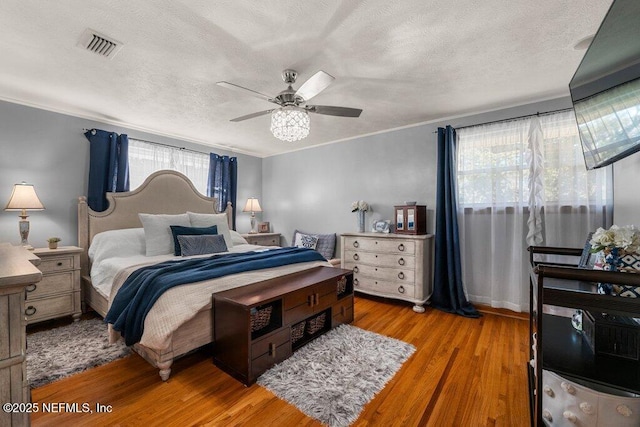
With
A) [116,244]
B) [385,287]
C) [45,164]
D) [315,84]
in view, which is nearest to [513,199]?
[385,287]

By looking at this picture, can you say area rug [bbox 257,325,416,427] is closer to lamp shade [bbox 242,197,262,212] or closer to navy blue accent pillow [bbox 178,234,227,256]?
navy blue accent pillow [bbox 178,234,227,256]

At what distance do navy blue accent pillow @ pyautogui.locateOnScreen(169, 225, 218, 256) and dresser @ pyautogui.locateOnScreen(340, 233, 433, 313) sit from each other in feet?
6.13

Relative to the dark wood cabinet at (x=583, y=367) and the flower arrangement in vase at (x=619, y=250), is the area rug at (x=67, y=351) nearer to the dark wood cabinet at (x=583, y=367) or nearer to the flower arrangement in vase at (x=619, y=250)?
the dark wood cabinet at (x=583, y=367)

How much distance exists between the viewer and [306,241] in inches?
190

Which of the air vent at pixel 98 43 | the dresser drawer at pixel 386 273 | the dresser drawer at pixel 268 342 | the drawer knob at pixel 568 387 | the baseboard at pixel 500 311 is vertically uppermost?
the air vent at pixel 98 43

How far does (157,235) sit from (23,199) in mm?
1223

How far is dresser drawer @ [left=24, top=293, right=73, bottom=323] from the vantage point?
106 inches

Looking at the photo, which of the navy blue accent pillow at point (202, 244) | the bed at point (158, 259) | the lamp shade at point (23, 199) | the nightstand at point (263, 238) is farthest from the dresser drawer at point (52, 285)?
the nightstand at point (263, 238)

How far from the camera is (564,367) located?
51.4 inches

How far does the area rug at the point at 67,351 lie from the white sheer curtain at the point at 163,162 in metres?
1.91

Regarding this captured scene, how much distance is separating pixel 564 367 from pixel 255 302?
5.61ft

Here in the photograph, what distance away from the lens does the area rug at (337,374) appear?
1.69 metres

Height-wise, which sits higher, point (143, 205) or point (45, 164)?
point (45, 164)

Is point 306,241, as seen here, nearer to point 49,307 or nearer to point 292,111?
point 292,111
